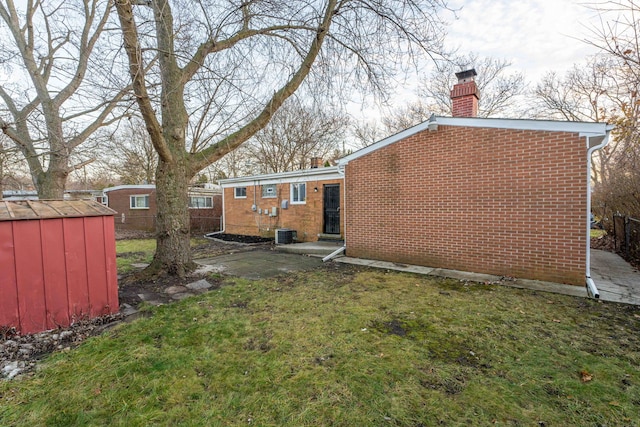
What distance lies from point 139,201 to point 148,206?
987 mm

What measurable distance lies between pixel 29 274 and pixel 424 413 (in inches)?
173

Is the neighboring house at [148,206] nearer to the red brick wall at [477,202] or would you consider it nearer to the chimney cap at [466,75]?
the red brick wall at [477,202]

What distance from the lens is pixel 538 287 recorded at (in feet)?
17.5

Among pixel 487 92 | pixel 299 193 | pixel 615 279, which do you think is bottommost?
pixel 615 279

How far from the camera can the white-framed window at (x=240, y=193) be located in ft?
48.8

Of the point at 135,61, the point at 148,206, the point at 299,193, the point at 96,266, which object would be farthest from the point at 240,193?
the point at 96,266

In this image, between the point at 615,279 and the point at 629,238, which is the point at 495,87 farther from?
the point at 615,279

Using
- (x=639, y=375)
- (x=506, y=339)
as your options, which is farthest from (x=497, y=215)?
(x=639, y=375)

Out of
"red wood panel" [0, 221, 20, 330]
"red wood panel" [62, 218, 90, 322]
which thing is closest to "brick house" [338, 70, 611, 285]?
"red wood panel" [62, 218, 90, 322]

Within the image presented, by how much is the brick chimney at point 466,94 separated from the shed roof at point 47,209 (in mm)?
7860

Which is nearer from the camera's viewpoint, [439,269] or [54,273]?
[54,273]

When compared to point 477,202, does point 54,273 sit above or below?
below

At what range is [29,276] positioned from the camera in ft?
11.2

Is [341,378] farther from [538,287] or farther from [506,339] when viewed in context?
[538,287]
